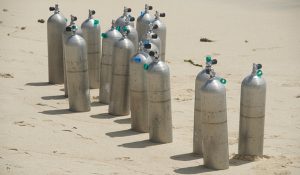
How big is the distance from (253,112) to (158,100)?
1.15 meters

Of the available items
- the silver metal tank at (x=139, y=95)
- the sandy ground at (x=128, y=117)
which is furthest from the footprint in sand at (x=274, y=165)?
the silver metal tank at (x=139, y=95)

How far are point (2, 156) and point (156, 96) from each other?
2052 millimetres

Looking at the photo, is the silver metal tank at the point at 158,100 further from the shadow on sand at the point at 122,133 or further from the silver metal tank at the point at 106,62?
the silver metal tank at the point at 106,62

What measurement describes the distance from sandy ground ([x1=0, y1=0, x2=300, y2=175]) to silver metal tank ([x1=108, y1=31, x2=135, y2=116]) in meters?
0.22

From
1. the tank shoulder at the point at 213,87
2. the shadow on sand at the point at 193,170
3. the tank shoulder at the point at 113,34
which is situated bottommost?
the shadow on sand at the point at 193,170

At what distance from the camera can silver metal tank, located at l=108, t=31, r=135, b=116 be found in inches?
383

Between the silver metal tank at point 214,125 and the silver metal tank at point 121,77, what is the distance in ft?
6.83

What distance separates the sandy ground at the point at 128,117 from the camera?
7.86 metres

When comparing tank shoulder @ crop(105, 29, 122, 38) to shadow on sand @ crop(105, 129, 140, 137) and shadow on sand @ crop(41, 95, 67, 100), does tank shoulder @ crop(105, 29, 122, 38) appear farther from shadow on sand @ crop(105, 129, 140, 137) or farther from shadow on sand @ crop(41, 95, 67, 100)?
shadow on sand @ crop(105, 129, 140, 137)

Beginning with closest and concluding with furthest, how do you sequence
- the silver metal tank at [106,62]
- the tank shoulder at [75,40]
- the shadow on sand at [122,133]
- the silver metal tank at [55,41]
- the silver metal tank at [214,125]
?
the silver metal tank at [214,125], the shadow on sand at [122,133], the tank shoulder at [75,40], the silver metal tank at [106,62], the silver metal tank at [55,41]

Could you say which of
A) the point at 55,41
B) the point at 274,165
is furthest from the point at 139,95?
the point at 55,41

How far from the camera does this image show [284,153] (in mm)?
8516

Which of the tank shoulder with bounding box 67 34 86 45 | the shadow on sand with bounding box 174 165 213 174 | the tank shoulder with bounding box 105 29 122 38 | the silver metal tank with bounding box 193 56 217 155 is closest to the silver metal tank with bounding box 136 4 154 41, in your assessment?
the tank shoulder with bounding box 105 29 122 38

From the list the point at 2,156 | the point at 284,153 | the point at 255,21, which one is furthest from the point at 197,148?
the point at 255,21
